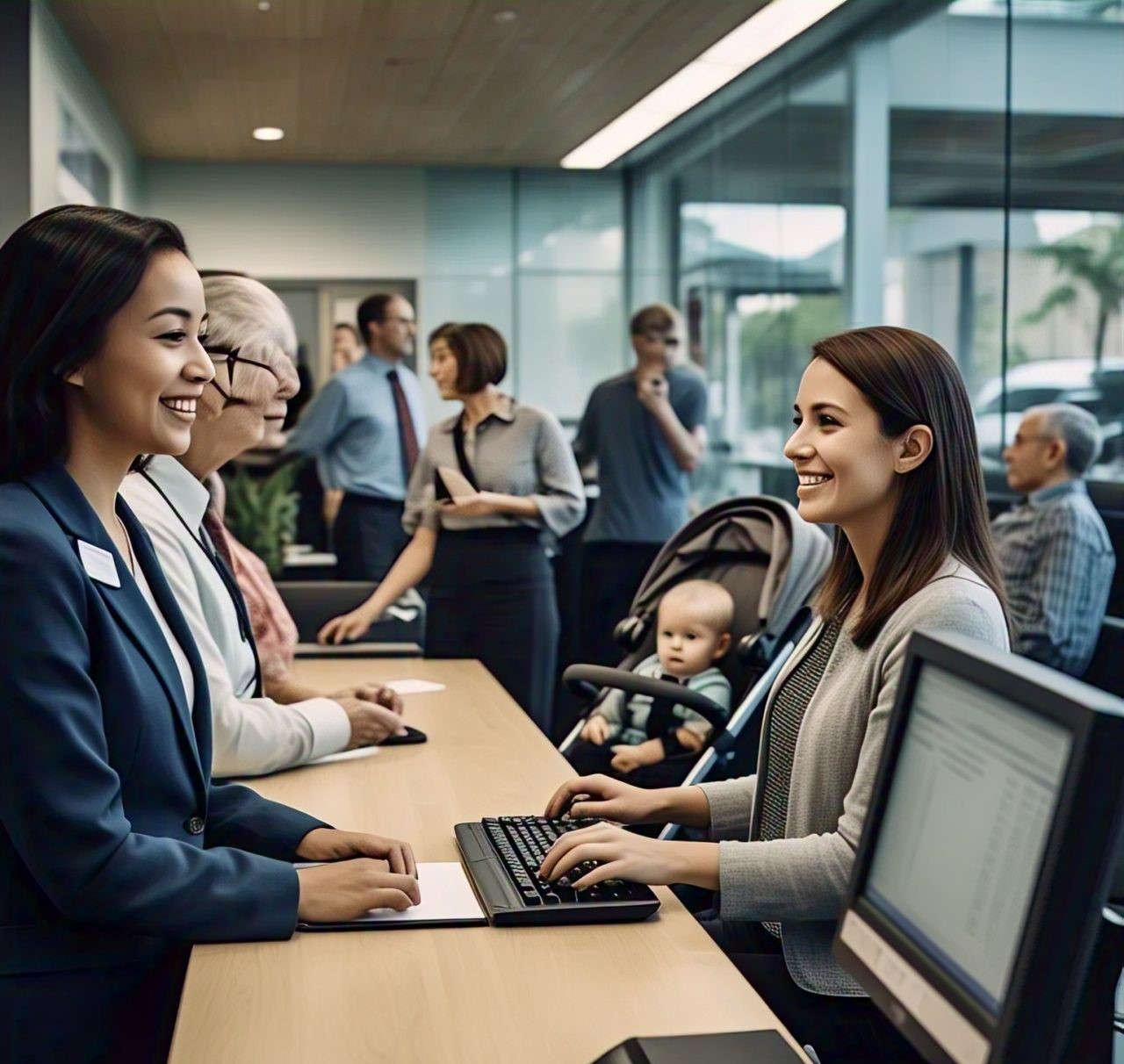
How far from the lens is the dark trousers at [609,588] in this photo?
581 cm

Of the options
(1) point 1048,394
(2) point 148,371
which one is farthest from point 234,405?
(1) point 1048,394

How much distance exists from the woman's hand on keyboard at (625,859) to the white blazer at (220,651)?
0.67 m

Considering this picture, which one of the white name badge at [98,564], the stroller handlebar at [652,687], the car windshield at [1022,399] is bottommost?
the stroller handlebar at [652,687]

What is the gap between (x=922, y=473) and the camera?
6.06 ft

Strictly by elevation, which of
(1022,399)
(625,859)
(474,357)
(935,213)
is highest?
(935,213)

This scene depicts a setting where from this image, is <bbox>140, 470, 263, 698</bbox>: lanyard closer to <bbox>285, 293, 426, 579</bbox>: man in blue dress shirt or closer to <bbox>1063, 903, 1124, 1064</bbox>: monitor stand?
<bbox>1063, 903, 1124, 1064</bbox>: monitor stand

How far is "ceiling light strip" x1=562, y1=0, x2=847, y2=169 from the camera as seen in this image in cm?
568

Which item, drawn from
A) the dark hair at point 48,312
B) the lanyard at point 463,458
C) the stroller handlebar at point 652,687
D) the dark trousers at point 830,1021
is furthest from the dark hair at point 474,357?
the dark hair at point 48,312

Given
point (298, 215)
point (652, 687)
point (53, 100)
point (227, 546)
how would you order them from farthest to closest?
point (298, 215), point (53, 100), point (652, 687), point (227, 546)

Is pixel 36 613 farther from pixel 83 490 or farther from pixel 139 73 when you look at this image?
pixel 139 73

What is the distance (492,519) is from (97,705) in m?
2.90

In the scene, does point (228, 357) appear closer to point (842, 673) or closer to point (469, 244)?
point (842, 673)

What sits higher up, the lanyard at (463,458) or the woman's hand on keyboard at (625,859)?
the lanyard at (463,458)

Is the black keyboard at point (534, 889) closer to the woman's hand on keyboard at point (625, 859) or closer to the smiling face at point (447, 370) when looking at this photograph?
the woman's hand on keyboard at point (625, 859)
